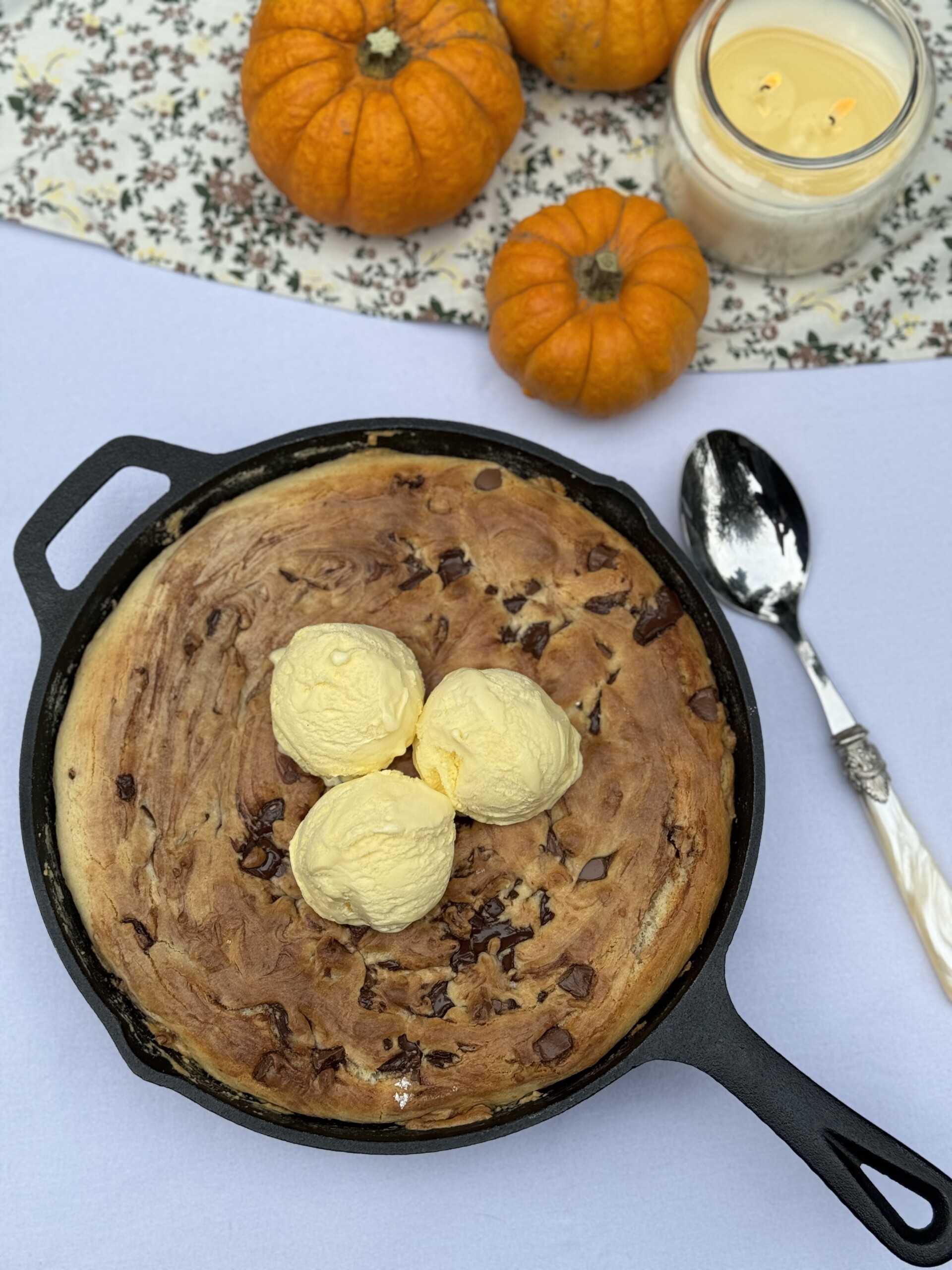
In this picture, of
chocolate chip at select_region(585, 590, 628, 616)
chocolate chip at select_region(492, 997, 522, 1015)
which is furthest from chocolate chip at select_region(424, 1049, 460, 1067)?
chocolate chip at select_region(585, 590, 628, 616)

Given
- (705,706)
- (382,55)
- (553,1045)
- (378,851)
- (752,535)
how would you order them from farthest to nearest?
(752,535)
(382,55)
(705,706)
(553,1045)
(378,851)

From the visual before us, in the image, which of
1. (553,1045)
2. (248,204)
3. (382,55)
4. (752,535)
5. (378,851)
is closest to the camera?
(378,851)

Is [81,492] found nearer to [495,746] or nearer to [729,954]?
[495,746]

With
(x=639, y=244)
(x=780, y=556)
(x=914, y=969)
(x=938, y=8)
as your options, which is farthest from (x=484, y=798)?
(x=938, y=8)

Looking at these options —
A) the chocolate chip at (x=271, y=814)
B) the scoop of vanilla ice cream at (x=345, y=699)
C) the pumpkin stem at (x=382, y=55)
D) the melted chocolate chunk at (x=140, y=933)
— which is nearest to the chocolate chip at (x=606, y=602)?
the scoop of vanilla ice cream at (x=345, y=699)

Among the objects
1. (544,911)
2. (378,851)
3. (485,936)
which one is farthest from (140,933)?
(544,911)
